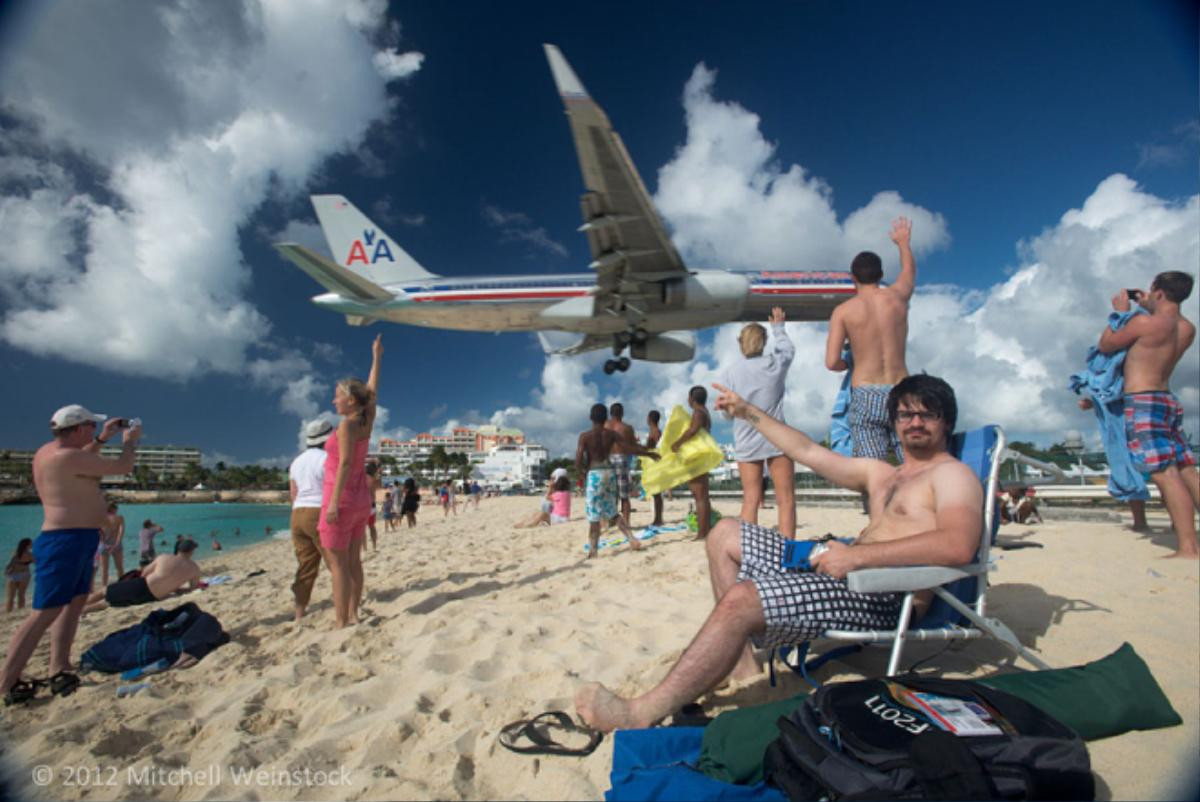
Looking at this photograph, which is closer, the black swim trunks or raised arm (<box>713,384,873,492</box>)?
raised arm (<box>713,384,873,492</box>)

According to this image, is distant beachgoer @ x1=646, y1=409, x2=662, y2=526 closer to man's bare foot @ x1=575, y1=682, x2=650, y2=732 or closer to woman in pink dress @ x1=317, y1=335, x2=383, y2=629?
woman in pink dress @ x1=317, y1=335, x2=383, y2=629

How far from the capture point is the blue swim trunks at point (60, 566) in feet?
8.25

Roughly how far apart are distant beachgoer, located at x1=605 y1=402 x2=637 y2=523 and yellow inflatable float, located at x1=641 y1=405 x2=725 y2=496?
258mm

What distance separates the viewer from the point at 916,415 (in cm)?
192

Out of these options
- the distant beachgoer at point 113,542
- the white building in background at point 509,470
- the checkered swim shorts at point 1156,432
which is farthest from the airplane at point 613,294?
the white building in background at point 509,470

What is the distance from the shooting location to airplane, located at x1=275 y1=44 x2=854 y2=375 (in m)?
10.2

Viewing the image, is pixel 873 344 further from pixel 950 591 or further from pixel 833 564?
pixel 833 564

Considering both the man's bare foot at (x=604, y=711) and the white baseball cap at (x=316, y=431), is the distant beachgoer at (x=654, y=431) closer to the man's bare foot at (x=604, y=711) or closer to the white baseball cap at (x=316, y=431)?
the white baseball cap at (x=316, y=431)

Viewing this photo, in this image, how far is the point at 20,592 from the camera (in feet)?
22.7

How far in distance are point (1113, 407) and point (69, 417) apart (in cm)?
704

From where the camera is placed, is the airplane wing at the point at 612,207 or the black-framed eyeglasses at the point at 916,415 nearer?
the black-framed eyeglasses at the point at 916,415

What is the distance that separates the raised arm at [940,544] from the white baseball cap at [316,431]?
12.1 ft

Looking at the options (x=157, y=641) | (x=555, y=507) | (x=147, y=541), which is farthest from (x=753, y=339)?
(x=147, y=541)

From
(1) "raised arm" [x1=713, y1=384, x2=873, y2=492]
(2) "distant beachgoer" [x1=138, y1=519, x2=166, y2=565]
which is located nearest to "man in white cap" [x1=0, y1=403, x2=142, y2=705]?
(1) "raised arm" [x1=713, y1=384, x2=873, y2=492]
